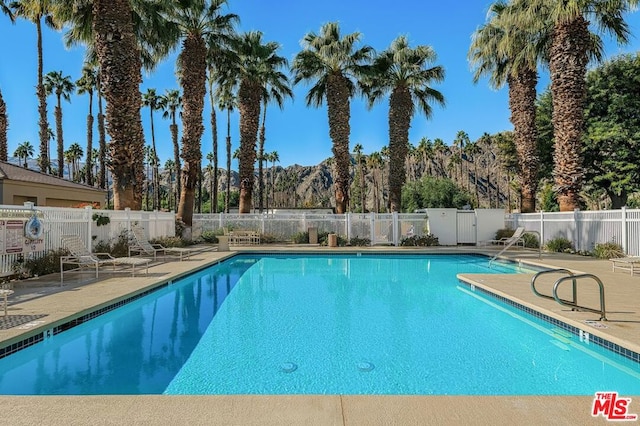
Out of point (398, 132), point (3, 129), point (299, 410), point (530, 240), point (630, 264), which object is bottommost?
point (299, 410)

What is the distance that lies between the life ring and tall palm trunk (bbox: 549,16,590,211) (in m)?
17.0

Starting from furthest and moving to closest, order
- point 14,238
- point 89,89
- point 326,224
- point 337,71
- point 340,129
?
point 89,89
point 340,129
point 337,71
point 326,224
point 14,238

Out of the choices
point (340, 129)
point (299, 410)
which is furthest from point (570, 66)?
point (299, 410)

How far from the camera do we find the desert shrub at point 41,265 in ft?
29.1

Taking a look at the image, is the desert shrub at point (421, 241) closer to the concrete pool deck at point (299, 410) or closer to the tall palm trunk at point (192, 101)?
the tall palm trunk at point (192, 101)

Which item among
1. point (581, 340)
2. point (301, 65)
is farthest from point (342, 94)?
point (581, 340)

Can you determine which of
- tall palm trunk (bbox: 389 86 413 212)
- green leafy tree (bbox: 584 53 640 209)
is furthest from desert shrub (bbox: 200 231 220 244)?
green leafy tree (bbox: 584 53 640 209)

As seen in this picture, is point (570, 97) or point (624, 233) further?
point (570, 97)

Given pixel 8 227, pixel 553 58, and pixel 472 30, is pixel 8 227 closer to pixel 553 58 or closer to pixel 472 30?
pixel 553 58

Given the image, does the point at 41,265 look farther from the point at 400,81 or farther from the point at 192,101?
the point at 400,81

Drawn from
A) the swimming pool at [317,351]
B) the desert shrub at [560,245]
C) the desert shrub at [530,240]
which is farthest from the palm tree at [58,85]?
the desert shrub at [560,245]

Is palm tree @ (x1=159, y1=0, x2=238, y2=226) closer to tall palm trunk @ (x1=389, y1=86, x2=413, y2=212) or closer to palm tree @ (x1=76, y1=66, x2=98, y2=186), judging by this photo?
tall palm trunk @ (x1=389, y1=86, x2=413, y2=212)

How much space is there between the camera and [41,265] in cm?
930

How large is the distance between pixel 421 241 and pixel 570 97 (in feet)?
26.9
